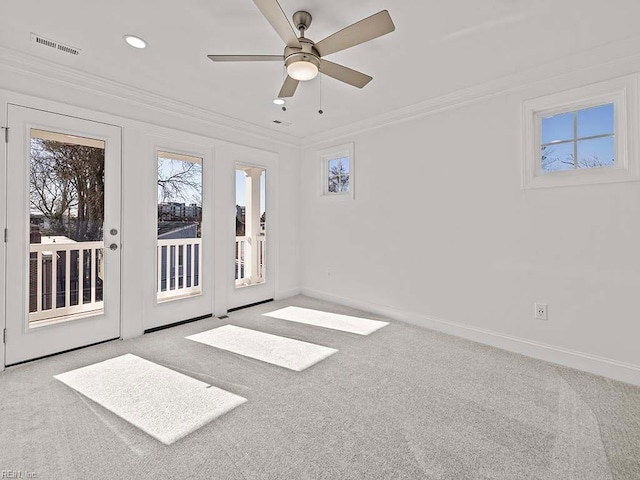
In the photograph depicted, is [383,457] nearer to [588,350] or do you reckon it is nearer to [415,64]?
[588,350]

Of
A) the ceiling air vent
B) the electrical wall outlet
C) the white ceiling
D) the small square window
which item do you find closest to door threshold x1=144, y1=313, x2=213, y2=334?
the white ceiling

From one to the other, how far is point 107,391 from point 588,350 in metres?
3.76

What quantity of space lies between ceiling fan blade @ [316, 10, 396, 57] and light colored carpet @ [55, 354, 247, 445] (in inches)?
94.9

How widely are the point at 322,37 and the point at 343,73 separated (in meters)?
0.36

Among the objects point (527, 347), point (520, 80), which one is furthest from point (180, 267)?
point (520, 80)

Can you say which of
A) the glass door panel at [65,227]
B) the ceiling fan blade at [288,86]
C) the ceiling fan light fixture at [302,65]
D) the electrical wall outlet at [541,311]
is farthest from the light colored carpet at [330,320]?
the ceiling fan light fixture at [302,65]

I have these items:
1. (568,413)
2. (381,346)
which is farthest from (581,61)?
(381,346)

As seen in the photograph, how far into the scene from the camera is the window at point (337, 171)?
14.5ft

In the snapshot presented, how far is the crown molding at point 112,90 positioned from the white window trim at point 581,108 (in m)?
3.24

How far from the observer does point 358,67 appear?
9.14 ft

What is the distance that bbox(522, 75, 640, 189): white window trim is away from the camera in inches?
93.4

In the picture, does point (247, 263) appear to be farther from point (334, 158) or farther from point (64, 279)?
point (64, 279)

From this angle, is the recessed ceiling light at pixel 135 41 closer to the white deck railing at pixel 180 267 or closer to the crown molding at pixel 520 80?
the white deck railing at pixel 180 267

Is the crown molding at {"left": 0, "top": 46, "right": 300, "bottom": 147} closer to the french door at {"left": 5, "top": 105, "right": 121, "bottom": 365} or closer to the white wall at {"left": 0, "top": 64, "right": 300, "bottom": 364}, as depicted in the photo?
the white wall at {"left": 0, "top": 64, "right": 300, "bottom": 364}
